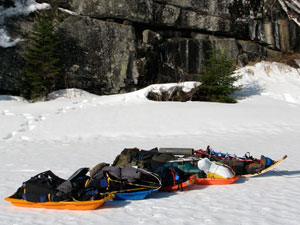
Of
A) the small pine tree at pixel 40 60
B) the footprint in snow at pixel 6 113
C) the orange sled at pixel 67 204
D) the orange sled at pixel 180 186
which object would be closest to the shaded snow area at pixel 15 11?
the small pine tree at pixel 40 60

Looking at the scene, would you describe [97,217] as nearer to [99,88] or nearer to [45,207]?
[45,207]

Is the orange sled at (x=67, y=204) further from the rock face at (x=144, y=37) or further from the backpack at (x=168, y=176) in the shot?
the rock face at (x=144, y=37)

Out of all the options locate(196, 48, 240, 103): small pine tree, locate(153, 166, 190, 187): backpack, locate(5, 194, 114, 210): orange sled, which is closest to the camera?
locate(5, 194, 114, 210): orange sled

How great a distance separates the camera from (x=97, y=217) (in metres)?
3.23

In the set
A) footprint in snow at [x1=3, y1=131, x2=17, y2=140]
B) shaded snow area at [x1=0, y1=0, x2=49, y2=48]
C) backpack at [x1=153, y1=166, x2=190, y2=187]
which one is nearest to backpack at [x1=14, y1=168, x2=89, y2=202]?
backpack at [x1=153, y1=166, x2=190, y2=187]

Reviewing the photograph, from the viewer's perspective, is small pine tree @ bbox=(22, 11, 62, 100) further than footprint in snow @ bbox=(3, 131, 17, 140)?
Yes

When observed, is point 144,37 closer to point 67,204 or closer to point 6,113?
point 6,113

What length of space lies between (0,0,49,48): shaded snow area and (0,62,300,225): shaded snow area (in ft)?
9.50

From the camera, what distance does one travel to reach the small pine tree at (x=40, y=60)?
589 inches

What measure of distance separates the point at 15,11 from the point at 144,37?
7052 millimetres

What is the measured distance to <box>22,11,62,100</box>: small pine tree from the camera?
589 inches

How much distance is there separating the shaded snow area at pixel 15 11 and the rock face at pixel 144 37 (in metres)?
0.29

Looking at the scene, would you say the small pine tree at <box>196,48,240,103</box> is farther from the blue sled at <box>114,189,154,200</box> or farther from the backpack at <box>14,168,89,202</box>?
the backpack at <box>14,168,89,202</box>

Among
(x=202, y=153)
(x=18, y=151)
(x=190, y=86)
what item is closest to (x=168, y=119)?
(x=190, y=86)
